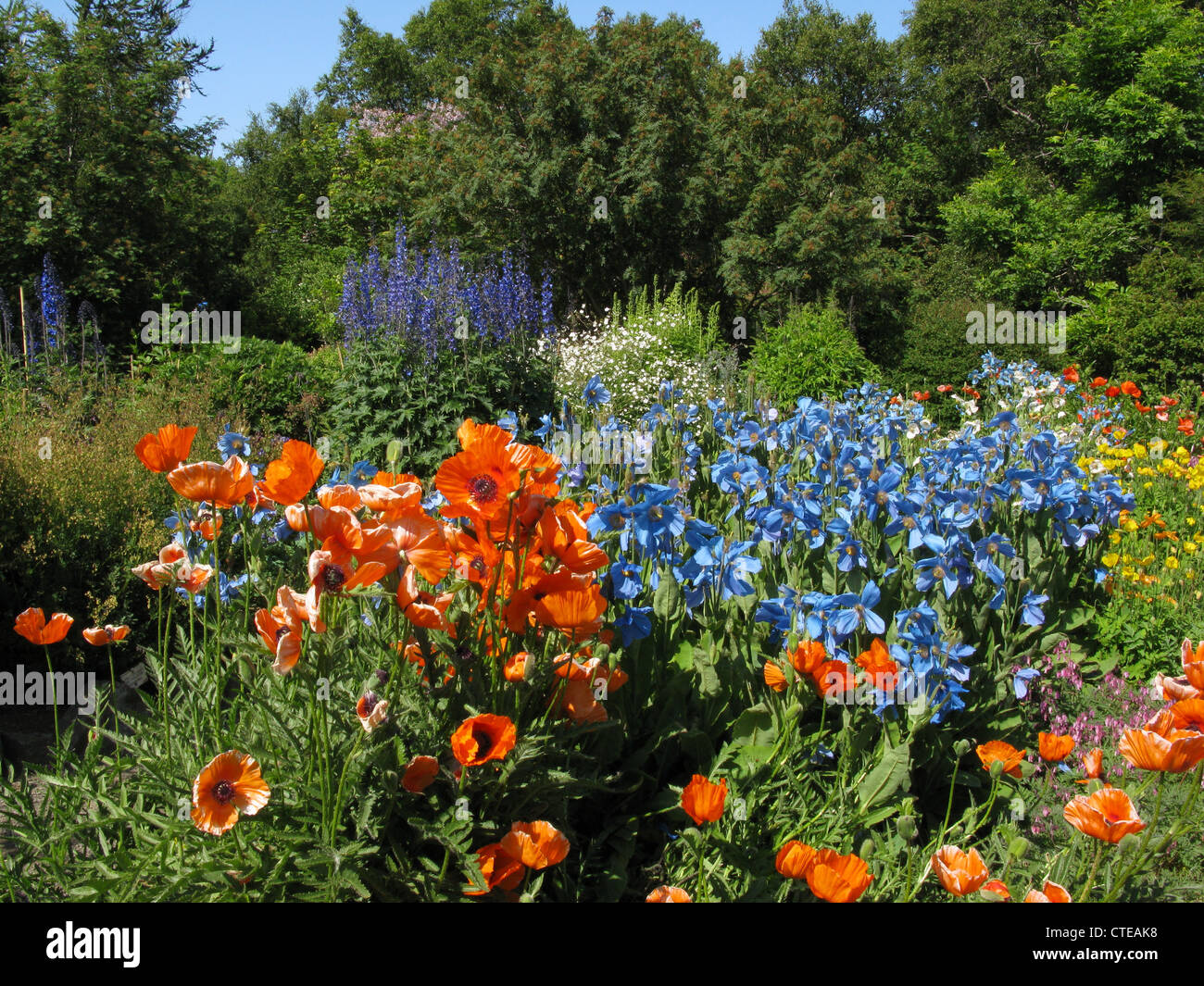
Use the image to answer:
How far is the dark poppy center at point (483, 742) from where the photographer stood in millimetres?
1479

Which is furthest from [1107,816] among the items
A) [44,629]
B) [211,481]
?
[44,629]

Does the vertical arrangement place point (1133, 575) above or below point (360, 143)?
below

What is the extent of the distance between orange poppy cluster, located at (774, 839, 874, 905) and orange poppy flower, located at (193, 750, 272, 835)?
87 cm

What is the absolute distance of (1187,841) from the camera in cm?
217

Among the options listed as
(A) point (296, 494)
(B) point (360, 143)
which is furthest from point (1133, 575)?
(B) point (360, 143)

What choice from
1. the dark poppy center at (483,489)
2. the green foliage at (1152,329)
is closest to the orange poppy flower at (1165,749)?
the dark poppy center at (483,489)

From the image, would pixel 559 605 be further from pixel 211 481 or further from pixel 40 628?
pixel 40 628

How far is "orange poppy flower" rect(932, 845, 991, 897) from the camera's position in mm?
1324

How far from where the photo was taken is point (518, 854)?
1.46 meters

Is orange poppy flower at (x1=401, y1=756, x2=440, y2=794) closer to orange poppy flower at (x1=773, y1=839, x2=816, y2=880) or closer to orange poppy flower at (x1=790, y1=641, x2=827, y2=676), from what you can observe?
orange poppy flower at (x1=773, y1=839, x2=816, y2=880)

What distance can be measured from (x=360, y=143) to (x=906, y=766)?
20275mm

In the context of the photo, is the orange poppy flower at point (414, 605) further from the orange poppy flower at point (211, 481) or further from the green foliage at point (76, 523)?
the green foliage at point (76, 523)
